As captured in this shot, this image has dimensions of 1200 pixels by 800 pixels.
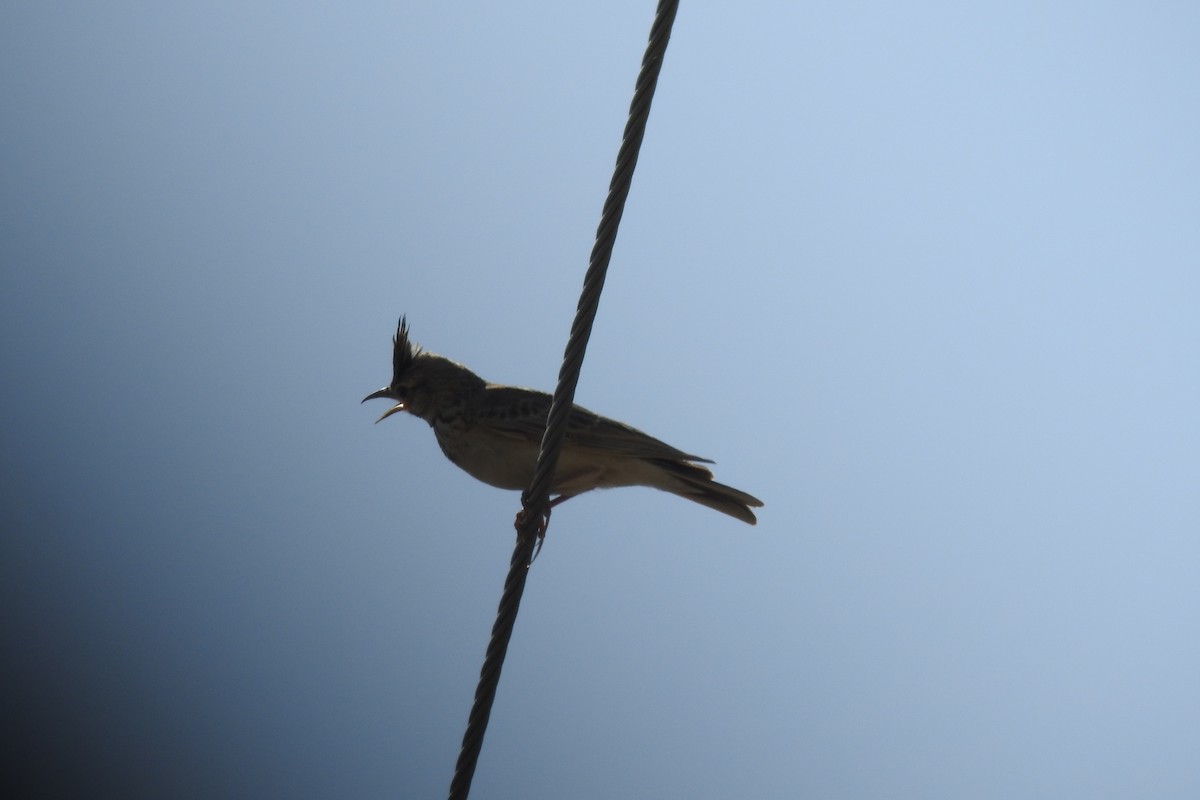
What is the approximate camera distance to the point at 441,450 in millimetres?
4473

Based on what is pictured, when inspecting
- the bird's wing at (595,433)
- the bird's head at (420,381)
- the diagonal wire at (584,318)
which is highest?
the bird's head at (420,381)

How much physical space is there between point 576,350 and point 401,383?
8.66 feet

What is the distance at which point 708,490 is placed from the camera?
400 centimetres

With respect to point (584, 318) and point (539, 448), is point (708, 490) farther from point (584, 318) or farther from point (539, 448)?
point (584, 318)

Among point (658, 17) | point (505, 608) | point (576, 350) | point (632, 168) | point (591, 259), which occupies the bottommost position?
point (505, 608)

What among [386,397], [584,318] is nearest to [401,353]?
[386,397]

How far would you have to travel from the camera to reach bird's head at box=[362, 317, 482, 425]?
4562 mm

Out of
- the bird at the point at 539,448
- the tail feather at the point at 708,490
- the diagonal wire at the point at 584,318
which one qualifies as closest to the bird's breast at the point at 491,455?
the bird at the point at 539,448

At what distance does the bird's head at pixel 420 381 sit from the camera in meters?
4.56

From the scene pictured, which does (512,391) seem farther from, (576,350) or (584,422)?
(576,350)

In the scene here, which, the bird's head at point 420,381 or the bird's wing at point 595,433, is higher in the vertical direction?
the bird's head at point 420,381

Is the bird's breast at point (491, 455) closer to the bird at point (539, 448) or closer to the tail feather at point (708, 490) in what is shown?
the bird at point (539, 448)

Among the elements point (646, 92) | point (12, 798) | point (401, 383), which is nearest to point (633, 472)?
point (401, 383)

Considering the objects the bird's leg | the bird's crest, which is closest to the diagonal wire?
the bird's leg
